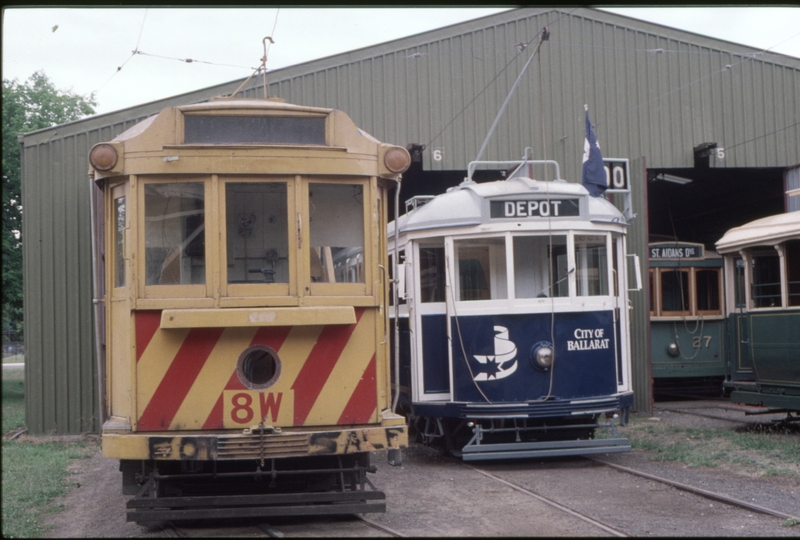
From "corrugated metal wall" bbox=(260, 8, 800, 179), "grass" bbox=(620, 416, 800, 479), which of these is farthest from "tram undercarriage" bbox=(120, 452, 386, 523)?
"corrugated metal wall" bbox=(260, 8, 800, 179)

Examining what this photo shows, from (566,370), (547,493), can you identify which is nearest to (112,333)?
(547,493)

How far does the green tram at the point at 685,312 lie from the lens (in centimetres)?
1705

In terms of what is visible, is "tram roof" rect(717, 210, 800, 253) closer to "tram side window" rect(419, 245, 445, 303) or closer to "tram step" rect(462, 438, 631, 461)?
"tram step" rect(462, 438, 631, 461)

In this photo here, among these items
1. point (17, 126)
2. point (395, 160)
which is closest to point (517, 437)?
point (395, 160)

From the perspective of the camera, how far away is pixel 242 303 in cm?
614

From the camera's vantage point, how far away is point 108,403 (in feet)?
21.5

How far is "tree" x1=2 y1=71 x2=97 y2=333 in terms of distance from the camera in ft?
61.4

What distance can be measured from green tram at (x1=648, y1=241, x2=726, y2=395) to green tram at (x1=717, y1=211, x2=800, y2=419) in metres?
4.64

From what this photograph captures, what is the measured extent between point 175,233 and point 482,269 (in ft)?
13.6

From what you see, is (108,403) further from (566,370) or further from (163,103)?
(163,103)

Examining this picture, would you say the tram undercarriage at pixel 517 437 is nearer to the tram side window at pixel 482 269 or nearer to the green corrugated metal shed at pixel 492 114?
the tram side window at pixel 482 269

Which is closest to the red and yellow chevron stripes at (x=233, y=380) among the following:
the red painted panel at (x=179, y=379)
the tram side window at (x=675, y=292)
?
the red painted panel at (x=179, y=379)

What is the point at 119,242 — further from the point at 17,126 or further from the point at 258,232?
the point at 17,126

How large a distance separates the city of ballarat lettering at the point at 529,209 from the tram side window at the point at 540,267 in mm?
254
